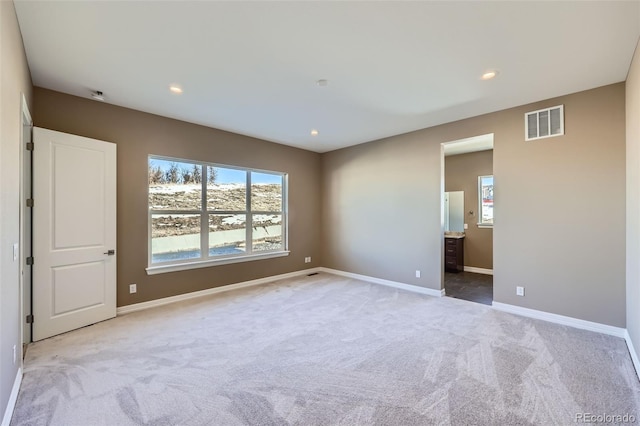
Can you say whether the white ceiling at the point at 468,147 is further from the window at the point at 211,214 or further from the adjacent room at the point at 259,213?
the window at the point at 211,214

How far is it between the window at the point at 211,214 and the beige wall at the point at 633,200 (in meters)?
4.84

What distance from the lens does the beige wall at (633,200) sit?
2.44 meters

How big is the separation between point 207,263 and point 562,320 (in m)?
4.94

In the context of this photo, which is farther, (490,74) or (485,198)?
(485,198)

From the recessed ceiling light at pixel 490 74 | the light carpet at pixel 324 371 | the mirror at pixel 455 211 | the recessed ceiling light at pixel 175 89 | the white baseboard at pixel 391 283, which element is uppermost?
the recessed ceiling light at pixel 175 89

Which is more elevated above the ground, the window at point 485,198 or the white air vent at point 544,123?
the white air vent at point 544,123

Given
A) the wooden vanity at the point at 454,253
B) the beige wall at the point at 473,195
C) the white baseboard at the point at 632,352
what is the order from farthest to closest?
the wooden vanity at the point at 454,253 < the beige wall at the point at 473,195 < the white baseboard at the point at 632,352

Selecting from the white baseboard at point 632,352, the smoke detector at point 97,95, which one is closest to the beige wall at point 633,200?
the white baseboard at point 632,352

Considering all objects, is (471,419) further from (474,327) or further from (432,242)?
(432,242)

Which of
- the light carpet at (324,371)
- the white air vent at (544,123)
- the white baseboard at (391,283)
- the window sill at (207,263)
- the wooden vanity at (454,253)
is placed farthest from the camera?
the wooden vanity at (454,253)

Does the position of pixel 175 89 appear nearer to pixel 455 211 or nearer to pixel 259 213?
pixel 259 213

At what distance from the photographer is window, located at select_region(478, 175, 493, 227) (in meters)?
6.37

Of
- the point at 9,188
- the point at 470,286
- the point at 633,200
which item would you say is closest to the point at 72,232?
the point at 9,188

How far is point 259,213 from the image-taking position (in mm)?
5551
